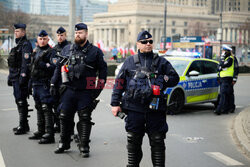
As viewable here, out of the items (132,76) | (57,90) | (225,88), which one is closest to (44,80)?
(57,90)

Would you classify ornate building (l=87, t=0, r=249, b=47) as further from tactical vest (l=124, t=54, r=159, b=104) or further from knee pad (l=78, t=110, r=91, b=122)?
tactical vest (l=124, t=54, r=159, b=104)

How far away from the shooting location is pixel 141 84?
17.3ft

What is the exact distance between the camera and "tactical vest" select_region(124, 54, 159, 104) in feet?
17.0

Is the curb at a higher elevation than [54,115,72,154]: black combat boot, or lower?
lower

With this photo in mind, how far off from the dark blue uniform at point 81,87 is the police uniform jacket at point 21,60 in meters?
1.56

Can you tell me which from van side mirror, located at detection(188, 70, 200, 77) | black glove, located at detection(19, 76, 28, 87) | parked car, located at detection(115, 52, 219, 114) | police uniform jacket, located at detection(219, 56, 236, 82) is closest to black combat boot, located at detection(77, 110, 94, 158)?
black glove, located at detection(19, 76, 28, 87)

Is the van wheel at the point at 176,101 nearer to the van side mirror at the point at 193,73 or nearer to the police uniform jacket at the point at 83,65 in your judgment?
the van side mirror at the point at 193,73

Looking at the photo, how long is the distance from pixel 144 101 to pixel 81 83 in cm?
170

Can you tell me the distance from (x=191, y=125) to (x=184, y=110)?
265 centimetres

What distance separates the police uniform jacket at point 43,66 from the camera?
7.70 meters

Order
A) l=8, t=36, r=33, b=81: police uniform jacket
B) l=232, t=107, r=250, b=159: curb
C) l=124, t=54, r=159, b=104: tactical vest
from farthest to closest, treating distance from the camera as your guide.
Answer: l=8, t=36, r=33, b=81: police uniform jacket < l=232, t=107, r=250, b=159: curb < l=124, t=54, r=159, b=104: tactical vest

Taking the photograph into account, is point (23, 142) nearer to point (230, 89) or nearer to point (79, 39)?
point (79, 39)

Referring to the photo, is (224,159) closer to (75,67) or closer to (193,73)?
(75,67)

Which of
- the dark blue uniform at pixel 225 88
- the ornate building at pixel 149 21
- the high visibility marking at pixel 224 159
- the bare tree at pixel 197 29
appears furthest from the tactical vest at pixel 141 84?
the ornate building at pixel 149 21
